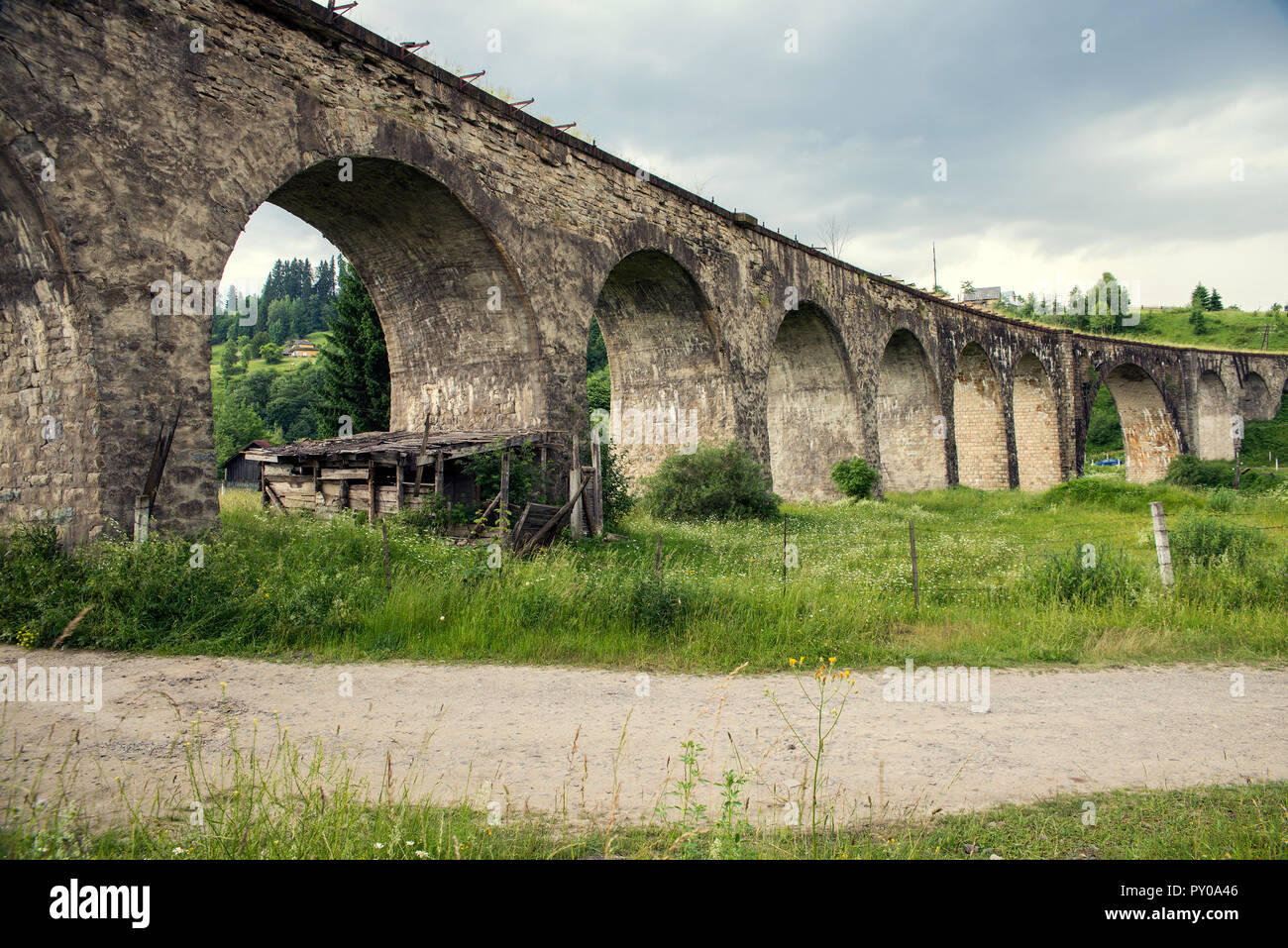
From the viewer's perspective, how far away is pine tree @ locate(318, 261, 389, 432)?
79.9 feet

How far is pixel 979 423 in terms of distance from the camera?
93.8ft

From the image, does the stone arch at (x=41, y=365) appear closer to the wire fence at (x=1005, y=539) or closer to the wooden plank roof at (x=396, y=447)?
the wooden plank roof at (x=396, y=447)

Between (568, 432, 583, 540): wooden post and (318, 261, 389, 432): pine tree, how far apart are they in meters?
13.8

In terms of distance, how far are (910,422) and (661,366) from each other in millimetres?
11689

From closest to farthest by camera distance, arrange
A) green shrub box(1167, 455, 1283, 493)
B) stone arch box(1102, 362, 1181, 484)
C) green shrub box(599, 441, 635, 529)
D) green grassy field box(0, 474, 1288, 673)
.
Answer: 1. green grassy field box(0, 474, 1288, 673)
2. green shrub box(599, 441, 635, 529)
3. green shrub box(1167, 455, 1283, 493)
4. stone arch box(1102, 362, 1181, 484)

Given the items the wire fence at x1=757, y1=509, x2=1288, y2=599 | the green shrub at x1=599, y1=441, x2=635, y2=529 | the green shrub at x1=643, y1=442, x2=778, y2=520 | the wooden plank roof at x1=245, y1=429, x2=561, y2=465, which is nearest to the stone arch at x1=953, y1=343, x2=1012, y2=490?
the wire fence at x1=757, y1=509, x2=1288, y2=599

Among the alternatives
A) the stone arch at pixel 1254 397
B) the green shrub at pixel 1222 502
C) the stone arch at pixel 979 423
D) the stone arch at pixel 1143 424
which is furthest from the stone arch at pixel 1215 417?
the green shrub at pixel 1222 502

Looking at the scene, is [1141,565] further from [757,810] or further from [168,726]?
[168,726]

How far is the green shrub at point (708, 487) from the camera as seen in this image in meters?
15.1

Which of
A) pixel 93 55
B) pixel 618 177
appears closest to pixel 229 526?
pixel 93 55

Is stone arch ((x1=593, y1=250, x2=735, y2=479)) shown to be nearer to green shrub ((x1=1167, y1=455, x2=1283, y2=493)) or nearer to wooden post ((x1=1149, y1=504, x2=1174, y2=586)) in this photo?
wooden post ((x1=1149, y1=504, x2=1174, y2=586))

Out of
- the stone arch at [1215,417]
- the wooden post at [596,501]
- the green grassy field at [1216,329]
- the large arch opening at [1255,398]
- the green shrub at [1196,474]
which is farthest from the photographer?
the green grassy field at [1216,329]

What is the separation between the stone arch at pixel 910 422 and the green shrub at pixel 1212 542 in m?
15.7
